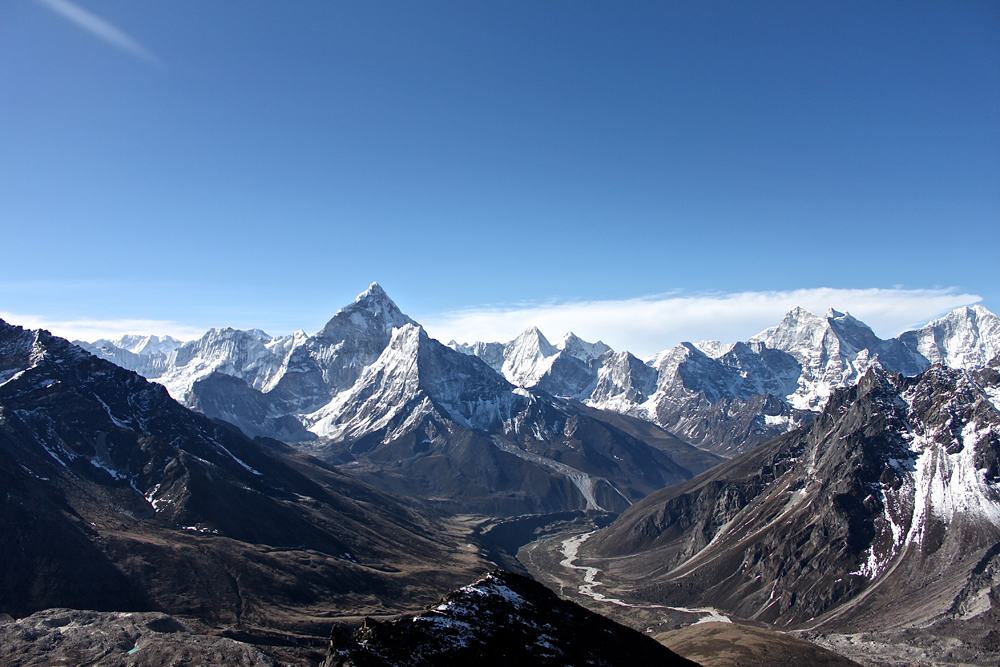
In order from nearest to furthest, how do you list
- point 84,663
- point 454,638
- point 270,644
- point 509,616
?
point 454,638 → point 509,616 → point 84,663 → point 270,644

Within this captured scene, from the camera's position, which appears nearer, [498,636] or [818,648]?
[498,636]

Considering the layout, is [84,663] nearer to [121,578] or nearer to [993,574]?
[121,578]

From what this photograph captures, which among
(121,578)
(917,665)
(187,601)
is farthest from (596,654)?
(121,578)

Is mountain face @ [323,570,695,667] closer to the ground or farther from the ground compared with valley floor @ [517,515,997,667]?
farther from the ground

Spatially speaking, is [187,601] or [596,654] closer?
[596,654]

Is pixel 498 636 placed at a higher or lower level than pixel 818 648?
higher

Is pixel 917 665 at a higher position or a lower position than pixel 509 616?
lower

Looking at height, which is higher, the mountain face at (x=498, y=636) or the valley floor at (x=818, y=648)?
the mountain face at (x=498, y=636)

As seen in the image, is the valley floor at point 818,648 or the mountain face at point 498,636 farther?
the valley floor at point 818,648
